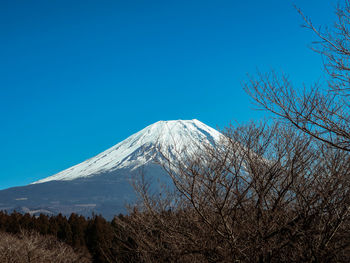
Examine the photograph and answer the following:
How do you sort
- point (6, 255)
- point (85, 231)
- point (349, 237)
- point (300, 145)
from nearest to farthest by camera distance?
1. point (349, 237)
2. point (300, 145)
3. point (6, 255)
4. point (85, 231)

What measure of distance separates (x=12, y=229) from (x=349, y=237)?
42.2 metres

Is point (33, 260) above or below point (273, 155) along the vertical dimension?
below

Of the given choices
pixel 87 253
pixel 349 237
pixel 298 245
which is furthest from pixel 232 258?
pixel 87 253

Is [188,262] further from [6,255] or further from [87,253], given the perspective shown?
[87,253]

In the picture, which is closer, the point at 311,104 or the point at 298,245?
the point at 311,104

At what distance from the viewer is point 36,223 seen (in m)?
42.9

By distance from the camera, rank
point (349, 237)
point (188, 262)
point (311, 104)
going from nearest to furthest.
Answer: point (311, 104), point (349, 237), point (188, 262)

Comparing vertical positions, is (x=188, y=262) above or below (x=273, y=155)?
below

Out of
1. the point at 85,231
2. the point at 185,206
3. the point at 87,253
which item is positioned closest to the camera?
the point at 185,206

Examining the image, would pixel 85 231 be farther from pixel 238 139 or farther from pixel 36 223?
pixel 238 139

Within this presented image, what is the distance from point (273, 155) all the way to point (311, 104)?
9.59 ft

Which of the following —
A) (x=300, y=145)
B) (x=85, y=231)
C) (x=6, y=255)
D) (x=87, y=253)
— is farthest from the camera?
(x=85, y=231)

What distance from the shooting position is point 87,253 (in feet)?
125

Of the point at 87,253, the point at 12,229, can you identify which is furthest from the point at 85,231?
the point at 12,229
